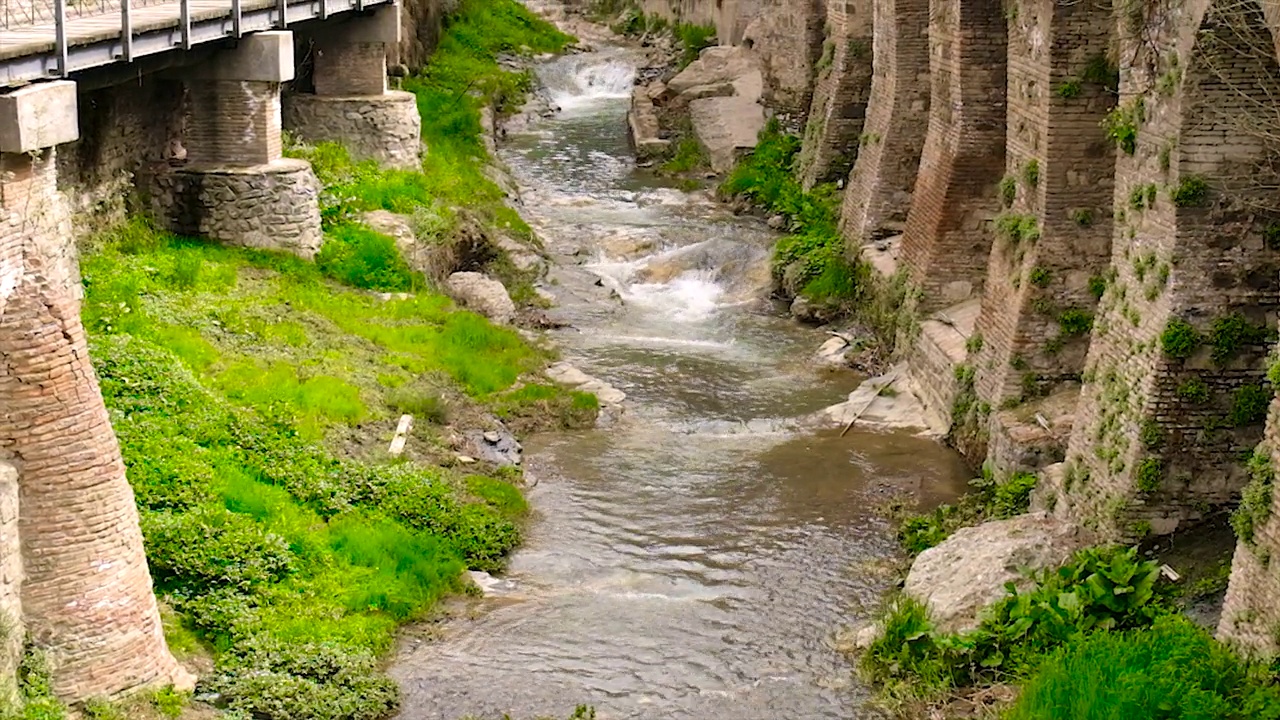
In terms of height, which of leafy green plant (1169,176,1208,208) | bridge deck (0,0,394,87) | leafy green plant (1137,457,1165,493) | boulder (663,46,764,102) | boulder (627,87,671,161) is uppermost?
bridge deck (0,0,394,87)

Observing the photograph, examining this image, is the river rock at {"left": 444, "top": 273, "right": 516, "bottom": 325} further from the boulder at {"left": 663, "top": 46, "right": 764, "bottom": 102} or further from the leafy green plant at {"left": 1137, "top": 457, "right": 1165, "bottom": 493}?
the boulder at {"left": 663, "top": 46, "right": 764, "bottom": 102}

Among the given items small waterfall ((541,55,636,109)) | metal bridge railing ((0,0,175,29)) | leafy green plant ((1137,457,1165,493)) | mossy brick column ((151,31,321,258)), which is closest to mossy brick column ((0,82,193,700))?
metal bridge railing ((0,0,175,29))

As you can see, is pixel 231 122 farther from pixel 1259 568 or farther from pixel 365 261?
pixel 1259 568

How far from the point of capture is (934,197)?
19.4 metres

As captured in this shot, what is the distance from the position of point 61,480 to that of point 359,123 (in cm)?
1447

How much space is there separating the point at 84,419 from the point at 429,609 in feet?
10.8

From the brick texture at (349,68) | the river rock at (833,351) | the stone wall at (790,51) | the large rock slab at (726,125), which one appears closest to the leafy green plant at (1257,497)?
the river rock at (833,351)

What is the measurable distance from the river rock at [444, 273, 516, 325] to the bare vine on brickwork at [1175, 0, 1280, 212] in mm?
10771

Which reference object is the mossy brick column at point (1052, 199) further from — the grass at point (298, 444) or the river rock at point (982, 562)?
the grass at point (298, 444)

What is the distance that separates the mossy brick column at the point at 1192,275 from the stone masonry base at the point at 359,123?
13.7 meters

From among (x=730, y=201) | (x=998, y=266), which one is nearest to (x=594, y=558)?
(x=998, y=266)

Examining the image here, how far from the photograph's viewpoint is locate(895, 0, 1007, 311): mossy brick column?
1858 centimetres

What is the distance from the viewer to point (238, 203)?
19578mm

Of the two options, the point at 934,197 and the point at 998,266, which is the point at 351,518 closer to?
the point at 998,266
